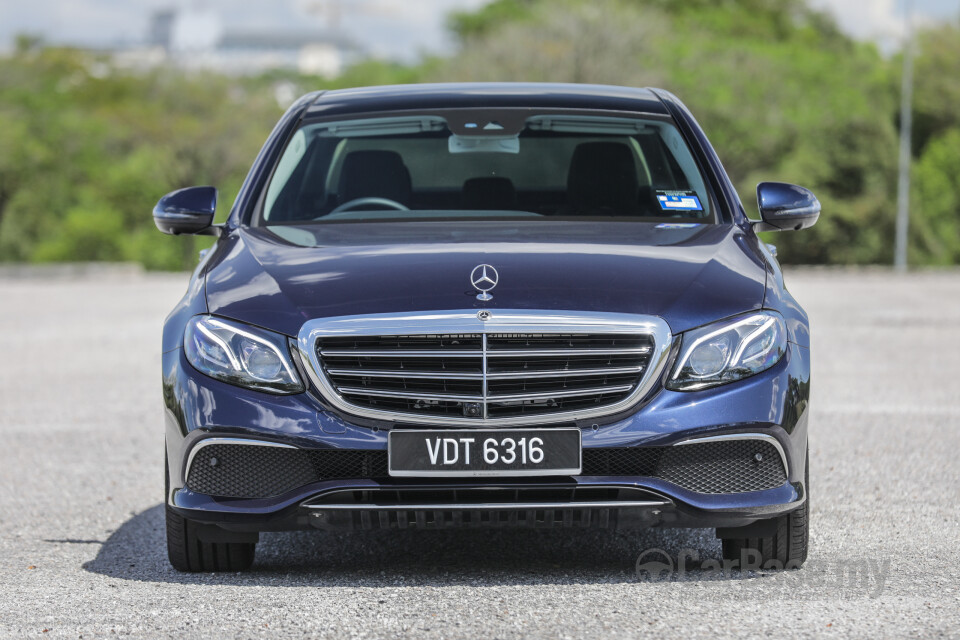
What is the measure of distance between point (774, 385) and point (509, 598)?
98 centimetres

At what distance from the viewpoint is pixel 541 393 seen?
4086 millimetres

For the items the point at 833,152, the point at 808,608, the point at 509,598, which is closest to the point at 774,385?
the point at 808,608

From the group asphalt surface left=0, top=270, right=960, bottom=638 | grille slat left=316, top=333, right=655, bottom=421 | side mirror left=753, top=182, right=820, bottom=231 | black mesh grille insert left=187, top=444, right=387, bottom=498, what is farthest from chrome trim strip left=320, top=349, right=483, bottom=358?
side mirror left=753, top=182, right=820, bottom=231

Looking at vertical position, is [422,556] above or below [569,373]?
below

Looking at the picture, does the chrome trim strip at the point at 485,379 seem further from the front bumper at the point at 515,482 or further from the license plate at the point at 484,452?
the front bumper at the point at 515,482

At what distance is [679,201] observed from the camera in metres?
5.16

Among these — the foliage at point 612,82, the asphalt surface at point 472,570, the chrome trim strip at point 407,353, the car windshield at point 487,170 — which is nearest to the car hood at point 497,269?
the chrome trim strip at point 407,353

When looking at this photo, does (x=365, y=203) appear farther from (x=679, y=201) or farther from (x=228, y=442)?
(x=228, y=442)

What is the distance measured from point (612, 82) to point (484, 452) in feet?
144

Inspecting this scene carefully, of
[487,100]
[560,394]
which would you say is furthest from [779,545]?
[487,100]

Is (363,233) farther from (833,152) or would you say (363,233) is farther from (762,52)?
(762,52)

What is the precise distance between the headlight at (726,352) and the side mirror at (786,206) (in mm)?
980

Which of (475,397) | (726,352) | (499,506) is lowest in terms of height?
(499,506)

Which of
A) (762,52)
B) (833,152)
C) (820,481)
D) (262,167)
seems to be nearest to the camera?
(262,167)
